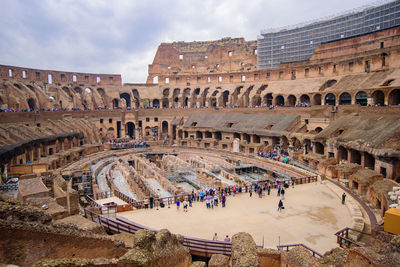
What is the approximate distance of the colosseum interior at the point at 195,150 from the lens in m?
8.29

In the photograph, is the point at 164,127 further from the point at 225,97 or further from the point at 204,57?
the point at 204,57

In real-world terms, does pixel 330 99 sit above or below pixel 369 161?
above

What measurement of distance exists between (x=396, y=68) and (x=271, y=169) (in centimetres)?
1909

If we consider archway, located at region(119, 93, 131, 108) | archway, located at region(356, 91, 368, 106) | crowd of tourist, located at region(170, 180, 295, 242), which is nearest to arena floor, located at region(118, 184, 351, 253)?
crowd of tourist, located at region(170, 180, 295, 242)

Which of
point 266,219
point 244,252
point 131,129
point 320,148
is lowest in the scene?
point 266,219

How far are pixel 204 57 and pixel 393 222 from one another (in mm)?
50148

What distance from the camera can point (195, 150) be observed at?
34.9m

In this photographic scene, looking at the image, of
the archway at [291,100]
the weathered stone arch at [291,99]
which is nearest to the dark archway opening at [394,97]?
the weathered stone arch at [291,99]

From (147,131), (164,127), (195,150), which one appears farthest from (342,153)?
(147,131)

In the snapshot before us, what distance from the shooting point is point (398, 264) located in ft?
22.6

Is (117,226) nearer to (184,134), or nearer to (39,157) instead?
(39,157)

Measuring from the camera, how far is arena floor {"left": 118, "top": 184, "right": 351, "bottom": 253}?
11.8 m

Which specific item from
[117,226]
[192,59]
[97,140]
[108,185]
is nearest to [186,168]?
[108,185]

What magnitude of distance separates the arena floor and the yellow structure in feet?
8.28
